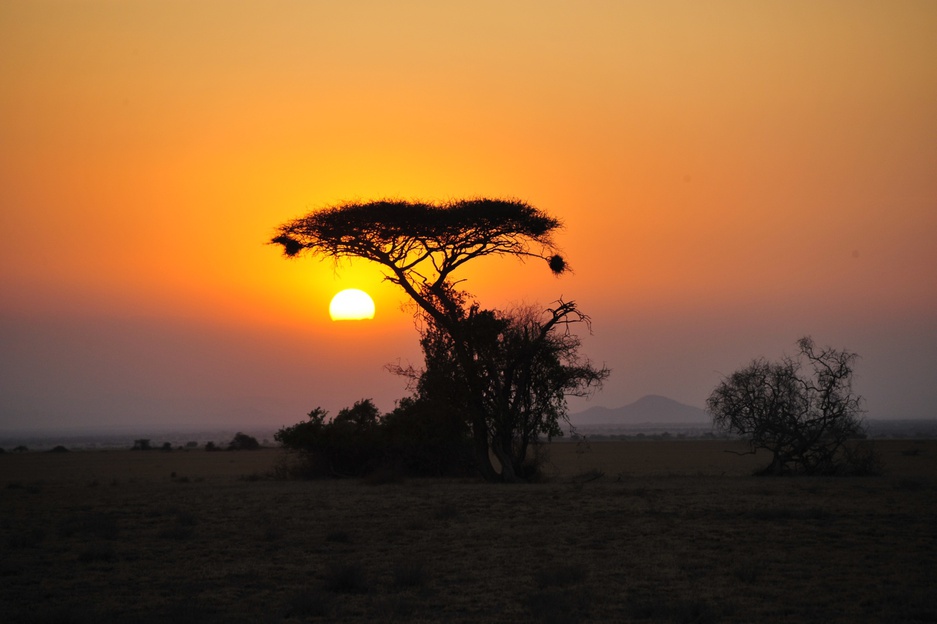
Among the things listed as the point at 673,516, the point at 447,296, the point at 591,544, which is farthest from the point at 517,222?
the point at 591,544

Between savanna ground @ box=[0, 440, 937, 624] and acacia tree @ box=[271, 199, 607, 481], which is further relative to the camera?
acacia tree @ box=[271, 199, 607, 481]

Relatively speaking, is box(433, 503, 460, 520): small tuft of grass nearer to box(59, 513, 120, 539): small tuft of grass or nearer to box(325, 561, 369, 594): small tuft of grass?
box(59, 513, 120, 539): small tuft of grass

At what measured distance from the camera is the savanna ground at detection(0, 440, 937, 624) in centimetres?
1090

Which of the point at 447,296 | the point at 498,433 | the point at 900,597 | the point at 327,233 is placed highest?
the point at 327,233

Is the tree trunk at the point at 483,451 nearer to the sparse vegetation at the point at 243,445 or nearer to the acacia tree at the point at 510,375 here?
the acacia tree at the point at 510,375

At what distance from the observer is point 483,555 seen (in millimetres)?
14711

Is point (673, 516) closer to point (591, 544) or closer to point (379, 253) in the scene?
point (591, 544)

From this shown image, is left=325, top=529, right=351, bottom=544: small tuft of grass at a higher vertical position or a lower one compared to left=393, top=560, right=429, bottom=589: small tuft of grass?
higher

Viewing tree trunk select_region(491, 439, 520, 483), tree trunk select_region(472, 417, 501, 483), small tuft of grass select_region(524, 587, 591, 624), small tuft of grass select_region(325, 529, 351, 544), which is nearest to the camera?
small tuft of grass select_region(524, 587, 591, 624)

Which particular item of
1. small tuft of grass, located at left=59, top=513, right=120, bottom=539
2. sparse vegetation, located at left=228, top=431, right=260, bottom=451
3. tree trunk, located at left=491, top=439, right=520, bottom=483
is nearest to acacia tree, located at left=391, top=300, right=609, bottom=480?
tree trunk, located at left=491, top=439, right=520, bottom=483

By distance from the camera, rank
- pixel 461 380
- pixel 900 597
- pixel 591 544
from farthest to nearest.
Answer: pixel 461 380 < pixel 591 544 < pixel 900 597

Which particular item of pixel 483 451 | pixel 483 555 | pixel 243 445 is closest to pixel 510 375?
pixel 483 451

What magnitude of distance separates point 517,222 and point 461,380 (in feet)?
17.1

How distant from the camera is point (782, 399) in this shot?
29562 mm
